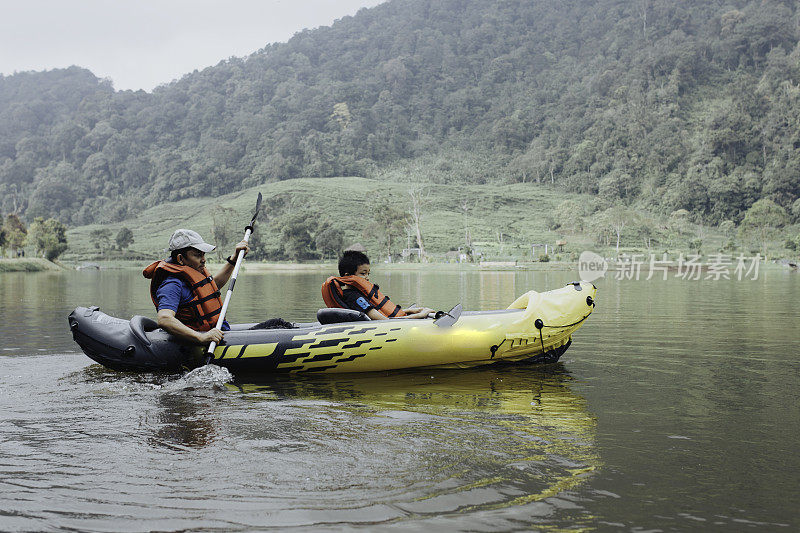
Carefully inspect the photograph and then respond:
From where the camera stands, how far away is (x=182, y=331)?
6824mm

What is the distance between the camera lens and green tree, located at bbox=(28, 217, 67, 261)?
186 feet

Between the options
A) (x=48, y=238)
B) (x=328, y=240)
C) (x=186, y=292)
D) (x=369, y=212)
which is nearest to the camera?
(x=186, y=292)

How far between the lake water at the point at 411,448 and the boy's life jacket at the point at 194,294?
0.59 metres

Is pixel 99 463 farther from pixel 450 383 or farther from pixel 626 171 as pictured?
pixel 626 171

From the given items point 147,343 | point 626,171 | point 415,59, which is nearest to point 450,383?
point 147,343

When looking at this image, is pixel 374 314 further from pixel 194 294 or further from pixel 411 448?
pixel 411 448

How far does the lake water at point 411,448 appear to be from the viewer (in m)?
3.42

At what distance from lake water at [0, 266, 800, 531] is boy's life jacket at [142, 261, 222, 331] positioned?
0.59 metres

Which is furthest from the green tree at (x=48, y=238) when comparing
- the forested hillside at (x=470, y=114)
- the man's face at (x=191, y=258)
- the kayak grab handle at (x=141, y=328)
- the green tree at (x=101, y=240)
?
the forested hillside at (x=470, y=114)

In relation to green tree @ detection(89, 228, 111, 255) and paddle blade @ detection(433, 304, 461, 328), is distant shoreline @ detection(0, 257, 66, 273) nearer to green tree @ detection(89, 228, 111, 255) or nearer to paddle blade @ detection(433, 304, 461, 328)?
green tree @ detection(89, 228, 111, 255)

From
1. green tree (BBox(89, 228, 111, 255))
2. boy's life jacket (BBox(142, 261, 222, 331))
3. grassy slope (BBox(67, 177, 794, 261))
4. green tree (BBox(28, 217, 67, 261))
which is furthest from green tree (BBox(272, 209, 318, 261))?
boy's life jacket (BBox(142, 261, 222, 331))

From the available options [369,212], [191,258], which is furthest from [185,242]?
[369,212]

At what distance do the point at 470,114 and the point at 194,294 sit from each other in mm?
153837

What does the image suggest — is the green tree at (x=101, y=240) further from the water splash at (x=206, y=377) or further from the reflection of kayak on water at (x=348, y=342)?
the water splash at (x=206, y=377)
